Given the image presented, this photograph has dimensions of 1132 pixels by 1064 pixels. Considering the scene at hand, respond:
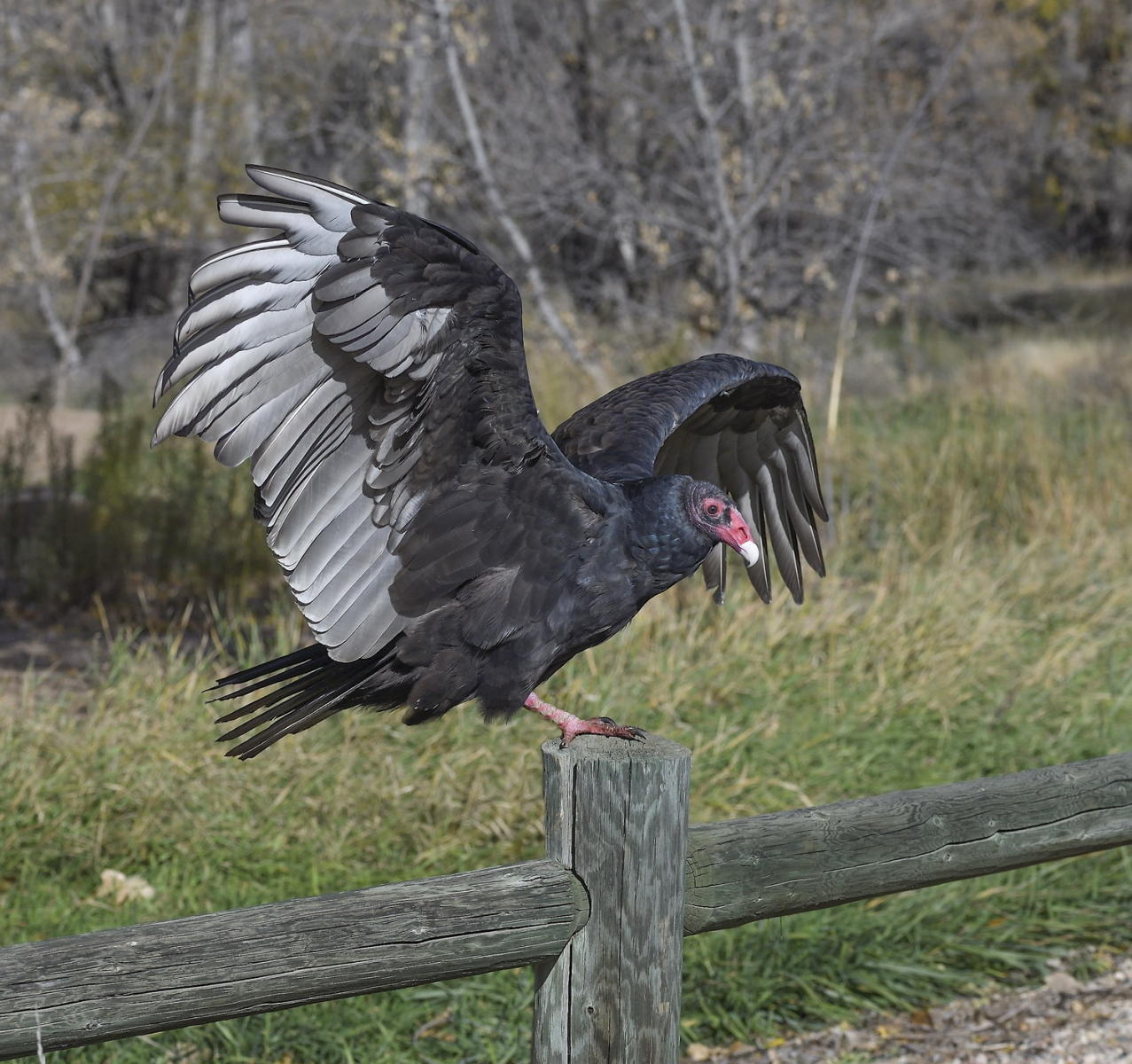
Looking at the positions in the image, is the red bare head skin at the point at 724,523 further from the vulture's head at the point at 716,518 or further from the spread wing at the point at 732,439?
the spread wing at the point at 732,439

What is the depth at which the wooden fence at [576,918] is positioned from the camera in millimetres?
1544

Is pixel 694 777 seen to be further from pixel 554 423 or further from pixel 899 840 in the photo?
pixel 554 423

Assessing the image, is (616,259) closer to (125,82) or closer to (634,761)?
(125,82)

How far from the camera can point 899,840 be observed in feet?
7.02

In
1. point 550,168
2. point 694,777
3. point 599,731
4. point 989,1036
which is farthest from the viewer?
point 550,168

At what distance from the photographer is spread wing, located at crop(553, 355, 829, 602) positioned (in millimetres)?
2801

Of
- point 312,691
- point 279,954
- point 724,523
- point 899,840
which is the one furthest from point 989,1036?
point 279,954

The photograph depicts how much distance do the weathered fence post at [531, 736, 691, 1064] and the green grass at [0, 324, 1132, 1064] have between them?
99 cm

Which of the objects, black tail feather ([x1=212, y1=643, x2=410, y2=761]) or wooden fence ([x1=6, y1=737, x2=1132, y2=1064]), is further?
black tail feather ([x1=212, y1=643, x2=410, y2=761])

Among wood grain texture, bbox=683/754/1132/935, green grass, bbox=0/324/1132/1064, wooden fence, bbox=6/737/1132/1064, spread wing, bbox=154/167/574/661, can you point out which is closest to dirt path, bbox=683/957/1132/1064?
green grass, bbox=0/324/1132/1064

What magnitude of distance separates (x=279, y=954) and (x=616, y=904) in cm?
46

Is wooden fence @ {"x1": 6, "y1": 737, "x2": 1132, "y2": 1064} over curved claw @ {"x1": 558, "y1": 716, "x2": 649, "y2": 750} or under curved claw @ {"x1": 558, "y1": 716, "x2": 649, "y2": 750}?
under

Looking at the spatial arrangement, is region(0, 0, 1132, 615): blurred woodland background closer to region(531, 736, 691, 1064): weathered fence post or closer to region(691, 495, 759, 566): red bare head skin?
region(691, 495, 759, 566): red bare head skin

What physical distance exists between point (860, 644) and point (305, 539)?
2.66m
